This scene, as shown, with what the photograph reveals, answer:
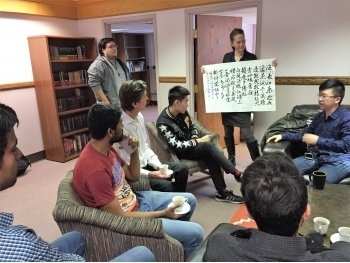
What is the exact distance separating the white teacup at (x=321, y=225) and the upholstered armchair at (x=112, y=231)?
0.63 metres

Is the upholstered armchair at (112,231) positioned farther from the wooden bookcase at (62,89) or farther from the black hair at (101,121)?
the wooden bookcase at (62,89)

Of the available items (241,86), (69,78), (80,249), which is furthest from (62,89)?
(80,249)

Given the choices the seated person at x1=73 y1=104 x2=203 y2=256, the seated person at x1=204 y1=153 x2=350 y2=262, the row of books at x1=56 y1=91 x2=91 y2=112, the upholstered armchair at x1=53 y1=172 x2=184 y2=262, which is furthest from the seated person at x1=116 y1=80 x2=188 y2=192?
the row of books at x1=56 y1=91 x2=91 y2=112

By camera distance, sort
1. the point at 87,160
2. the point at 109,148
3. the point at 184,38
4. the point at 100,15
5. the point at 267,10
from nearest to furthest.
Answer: the point at 87,160
the point at 109,148
the point at 267,10
the point at 184,38
the point at 100,15

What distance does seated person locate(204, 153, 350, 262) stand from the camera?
0.73 metres

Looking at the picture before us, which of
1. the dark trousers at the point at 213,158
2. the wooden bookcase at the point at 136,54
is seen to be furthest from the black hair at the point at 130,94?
the wooden bookcase at the point at 136,54

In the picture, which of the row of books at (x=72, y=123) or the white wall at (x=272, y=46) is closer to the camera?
the white wall at (x=272, y=46)

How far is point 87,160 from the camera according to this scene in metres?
1.42

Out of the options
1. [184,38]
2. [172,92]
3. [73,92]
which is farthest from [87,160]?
[73,92]

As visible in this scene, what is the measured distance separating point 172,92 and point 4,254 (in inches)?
76.2

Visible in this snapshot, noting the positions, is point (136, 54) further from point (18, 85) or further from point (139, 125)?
point (139, 125)

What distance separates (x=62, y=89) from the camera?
422cm

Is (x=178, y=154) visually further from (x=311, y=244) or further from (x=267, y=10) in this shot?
(x=267, y=10)

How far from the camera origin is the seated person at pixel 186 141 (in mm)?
2521
